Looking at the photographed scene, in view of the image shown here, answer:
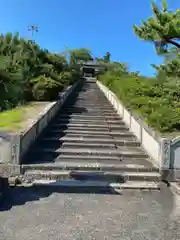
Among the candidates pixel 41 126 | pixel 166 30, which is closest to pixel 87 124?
pixel 41 126

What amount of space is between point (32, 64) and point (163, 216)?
16330 millimetres

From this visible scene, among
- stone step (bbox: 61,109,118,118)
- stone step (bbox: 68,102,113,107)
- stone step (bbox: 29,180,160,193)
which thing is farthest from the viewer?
stone step (bbox: 68,102,113,107)

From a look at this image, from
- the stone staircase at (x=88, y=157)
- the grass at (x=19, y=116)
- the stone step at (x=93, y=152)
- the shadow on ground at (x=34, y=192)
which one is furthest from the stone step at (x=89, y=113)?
the shadow on ground at (x=34, y=192)

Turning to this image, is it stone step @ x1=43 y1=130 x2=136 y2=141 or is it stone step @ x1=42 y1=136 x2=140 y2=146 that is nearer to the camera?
stone step @ x1=42 y1=136 x2=140 y2=146

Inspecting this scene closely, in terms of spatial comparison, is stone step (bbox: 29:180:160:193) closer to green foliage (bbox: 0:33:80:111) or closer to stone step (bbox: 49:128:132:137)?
green foliage (bbox: 0:33:80:111)

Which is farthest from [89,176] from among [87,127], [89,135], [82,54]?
[82,54]

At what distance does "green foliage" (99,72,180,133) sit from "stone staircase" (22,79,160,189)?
40.7 inches

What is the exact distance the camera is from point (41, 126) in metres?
10.9

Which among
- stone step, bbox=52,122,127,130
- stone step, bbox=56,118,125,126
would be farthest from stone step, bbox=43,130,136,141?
stone step, bbox=56,118,125,126

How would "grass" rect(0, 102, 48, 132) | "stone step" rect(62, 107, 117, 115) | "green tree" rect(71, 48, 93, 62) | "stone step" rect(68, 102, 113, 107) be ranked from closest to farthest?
"grass" rect(0, 102, 48, 132) → "stone step" rect(62, 107, 117, 115) → "stone step" rect(68, 102, 113, 107) → "green tree" rect(71, 48, 93, 62)

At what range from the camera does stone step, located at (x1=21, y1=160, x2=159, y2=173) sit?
7953 mm

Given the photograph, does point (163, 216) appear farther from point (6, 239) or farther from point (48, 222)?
point (6, 239)

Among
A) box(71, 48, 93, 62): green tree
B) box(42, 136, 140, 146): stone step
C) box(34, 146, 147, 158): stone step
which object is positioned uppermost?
box(71, 48, 93, 62): green tree

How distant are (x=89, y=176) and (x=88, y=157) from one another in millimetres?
1325
